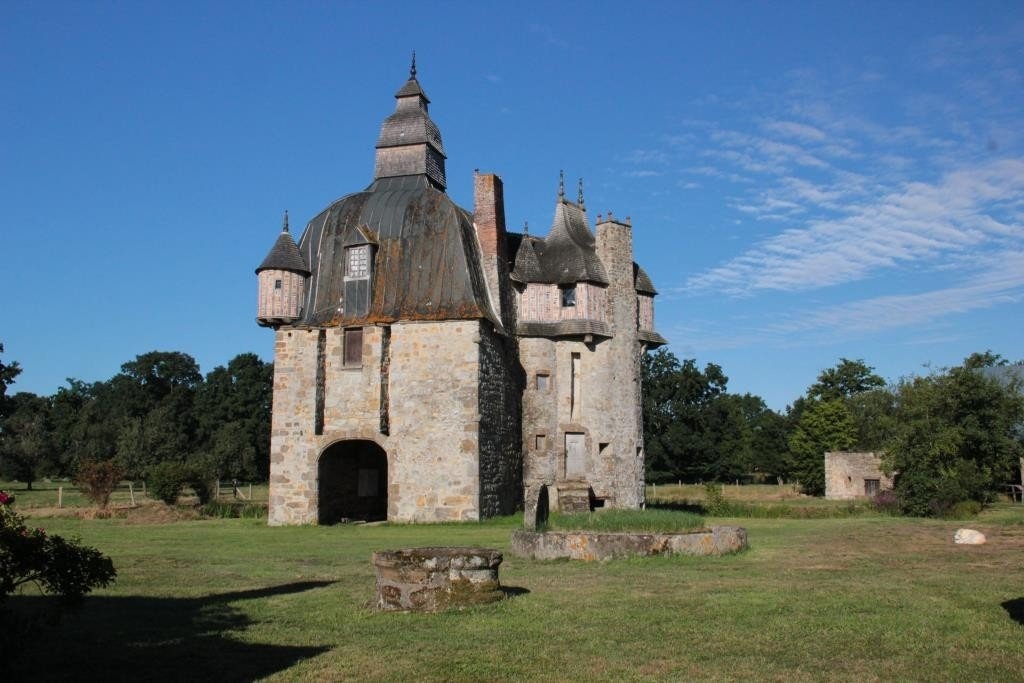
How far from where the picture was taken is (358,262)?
99.2 feet

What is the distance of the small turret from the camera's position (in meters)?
29.9

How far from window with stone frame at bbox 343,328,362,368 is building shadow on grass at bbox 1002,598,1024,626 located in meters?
22.0

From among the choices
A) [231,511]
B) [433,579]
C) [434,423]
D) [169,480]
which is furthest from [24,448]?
[433,579]

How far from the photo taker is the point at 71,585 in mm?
7461

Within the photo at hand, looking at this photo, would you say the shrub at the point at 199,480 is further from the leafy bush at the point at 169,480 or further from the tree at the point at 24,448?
the tree at the point at 24,448

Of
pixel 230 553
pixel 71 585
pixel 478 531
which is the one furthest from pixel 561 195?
pixel 71 585

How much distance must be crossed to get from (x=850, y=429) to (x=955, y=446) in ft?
140

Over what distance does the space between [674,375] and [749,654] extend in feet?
246

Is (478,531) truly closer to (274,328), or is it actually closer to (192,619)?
(274,328)

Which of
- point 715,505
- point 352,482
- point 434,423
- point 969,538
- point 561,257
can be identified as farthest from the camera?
point 715,505

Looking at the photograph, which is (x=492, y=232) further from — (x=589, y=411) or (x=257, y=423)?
(x=257, y=423)

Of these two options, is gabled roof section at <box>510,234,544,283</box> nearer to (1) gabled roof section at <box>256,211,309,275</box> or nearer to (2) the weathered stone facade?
(1) gabled roof section at <box>256,211,309,275</box>

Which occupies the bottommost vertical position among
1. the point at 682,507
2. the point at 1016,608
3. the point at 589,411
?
the point at 682,507

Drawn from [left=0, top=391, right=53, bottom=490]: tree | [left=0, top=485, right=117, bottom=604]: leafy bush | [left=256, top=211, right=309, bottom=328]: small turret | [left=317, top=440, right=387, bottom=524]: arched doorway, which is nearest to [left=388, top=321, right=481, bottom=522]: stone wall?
[left=317, top=440, right=387, bottom=524]: arched doorway
